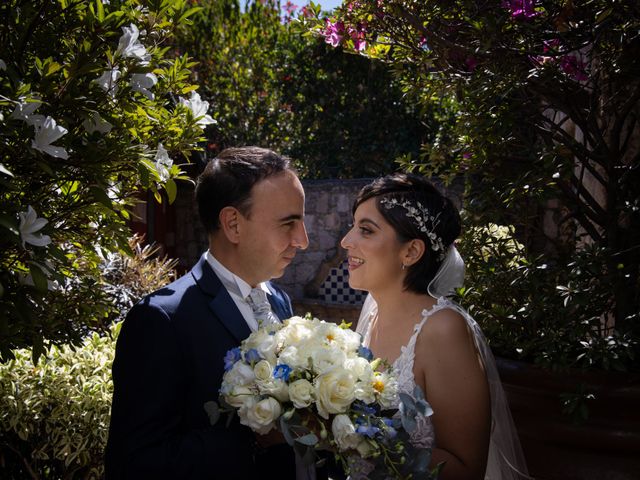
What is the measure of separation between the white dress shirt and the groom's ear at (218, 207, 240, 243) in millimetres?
114

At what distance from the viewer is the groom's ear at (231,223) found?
2457 mm

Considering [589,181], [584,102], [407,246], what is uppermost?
[584,102]

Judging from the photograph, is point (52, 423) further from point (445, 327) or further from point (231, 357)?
point (445, 327)

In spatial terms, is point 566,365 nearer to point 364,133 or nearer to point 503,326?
point 503,326

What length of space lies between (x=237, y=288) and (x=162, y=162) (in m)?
0.54

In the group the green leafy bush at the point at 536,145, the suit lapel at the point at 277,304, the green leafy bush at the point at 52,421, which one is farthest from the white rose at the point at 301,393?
the green leafy bush at the point at 52,421

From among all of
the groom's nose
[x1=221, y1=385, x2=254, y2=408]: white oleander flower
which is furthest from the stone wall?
[x1=221, y1=385, x2=254, y2=408]: white oleander flower

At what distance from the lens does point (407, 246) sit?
→ 2938mm

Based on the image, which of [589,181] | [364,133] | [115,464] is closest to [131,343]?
[115,464]

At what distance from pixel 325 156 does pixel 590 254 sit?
12149 millimetres

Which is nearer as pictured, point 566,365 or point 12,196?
point 12,196

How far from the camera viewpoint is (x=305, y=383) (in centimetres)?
194

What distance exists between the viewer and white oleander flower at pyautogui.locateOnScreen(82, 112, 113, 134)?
6.93 ft

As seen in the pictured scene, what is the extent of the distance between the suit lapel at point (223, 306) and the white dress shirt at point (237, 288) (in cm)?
4
